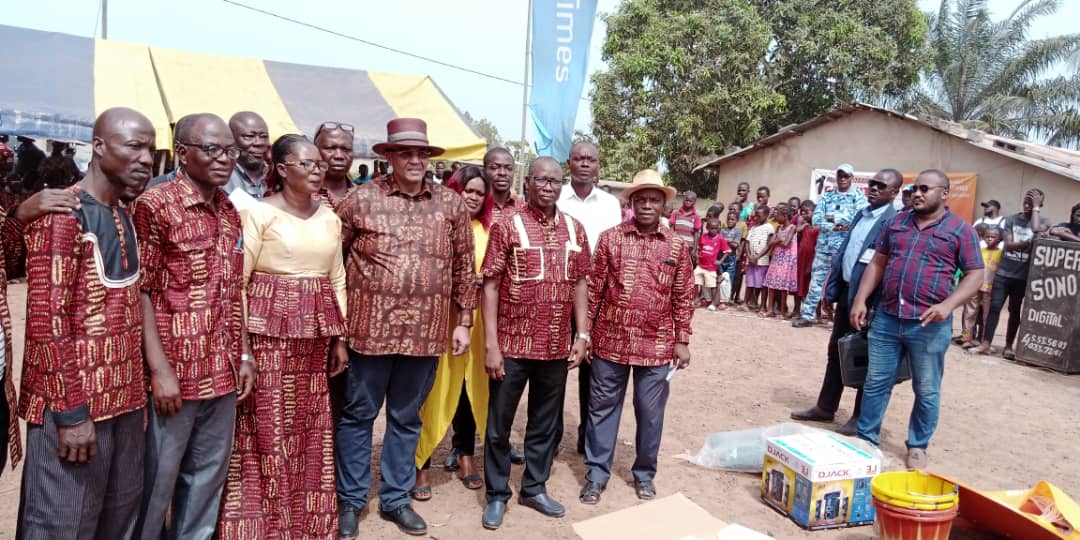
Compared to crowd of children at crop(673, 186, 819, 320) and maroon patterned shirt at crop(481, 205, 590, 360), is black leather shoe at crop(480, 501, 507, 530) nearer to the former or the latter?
maroon patterned shirt at crop(481, 205, 590, 360)

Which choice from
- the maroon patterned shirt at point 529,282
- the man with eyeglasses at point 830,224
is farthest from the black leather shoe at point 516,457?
the man with eyeglasses at point 830,224

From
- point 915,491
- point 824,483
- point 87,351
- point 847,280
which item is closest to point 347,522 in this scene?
point 87,351

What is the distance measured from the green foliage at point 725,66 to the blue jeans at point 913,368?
16.0 metres

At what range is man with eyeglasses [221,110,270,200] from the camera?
3.99 m

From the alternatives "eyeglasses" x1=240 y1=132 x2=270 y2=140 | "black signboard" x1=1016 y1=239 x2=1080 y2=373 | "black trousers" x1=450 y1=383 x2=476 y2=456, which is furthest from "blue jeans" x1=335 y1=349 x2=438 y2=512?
"black signboard" x1=1016 y1=239 x2=1080 y2=373

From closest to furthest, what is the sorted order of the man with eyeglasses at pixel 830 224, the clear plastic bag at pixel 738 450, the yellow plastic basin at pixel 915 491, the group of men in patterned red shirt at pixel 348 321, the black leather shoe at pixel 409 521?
1. the group of men in patterned red shirt at pixel 348 321
2. the yellow plastic basin at pixel 915 491
3. the black leather shoe at pixel 409 521
4. the clear plastic bag at pixel 738 450
5. the man with eyeglasses at pixel 830 224

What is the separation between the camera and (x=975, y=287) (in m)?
4.29

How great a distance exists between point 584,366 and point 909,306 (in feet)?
6.80

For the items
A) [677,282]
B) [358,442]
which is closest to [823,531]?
[677,282]

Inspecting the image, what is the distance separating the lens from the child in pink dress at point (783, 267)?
34.5 feet

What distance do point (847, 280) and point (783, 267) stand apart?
5.26 meters

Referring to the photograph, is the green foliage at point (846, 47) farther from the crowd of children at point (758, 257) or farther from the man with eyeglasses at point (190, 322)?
the man with eyeglasses at point (190, 322)

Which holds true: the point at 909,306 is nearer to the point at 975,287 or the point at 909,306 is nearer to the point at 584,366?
the point at 975,287

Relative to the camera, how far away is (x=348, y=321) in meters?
3.33
